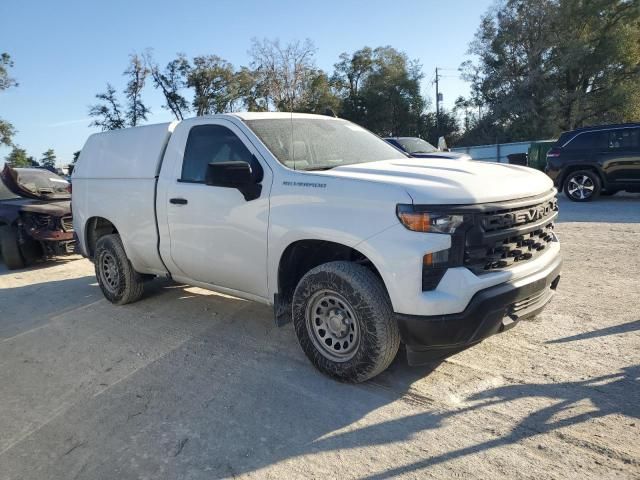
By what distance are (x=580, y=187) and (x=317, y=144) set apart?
9.81m

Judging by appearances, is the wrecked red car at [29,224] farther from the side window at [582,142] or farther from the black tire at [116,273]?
the side window at [582,142]

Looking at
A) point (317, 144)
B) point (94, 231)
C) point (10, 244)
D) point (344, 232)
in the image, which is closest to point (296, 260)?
point (344, 232)

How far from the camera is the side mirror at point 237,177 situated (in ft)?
11.5

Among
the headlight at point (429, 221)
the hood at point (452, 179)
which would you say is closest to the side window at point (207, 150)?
the hood at point (452, 179)

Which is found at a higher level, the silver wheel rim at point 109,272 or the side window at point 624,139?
the side window at point 624,139

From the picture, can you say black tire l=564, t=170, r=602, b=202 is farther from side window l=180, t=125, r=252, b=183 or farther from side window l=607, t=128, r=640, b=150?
side window l=180, t=125, r=252, b=183

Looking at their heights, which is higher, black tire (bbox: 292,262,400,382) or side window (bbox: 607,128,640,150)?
side window (bbox: 607,128,640,150)

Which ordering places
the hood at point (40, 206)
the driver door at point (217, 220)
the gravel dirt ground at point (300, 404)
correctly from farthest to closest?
the hood at point (40, 206), the driver door at point (217, 220), the gravel dirt ground at point (300, 404)

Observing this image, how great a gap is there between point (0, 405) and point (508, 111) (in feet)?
124

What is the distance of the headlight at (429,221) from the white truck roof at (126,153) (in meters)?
2.93

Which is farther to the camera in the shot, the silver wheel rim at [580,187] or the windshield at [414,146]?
the windshield at [414,146]

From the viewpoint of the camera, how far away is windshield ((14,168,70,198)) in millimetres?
8891

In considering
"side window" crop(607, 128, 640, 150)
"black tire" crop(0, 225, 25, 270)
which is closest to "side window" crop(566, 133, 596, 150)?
"side window" crop(607, 128, 640, 150)

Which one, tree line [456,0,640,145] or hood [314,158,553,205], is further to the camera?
tree line [456,0,640,145]
